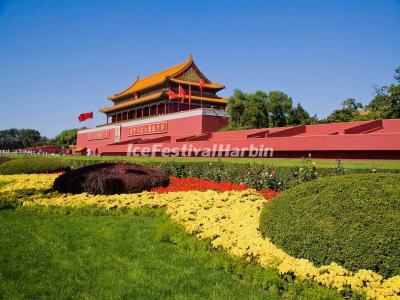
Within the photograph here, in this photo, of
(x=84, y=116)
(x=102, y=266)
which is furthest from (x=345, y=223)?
(x=84, y=116)

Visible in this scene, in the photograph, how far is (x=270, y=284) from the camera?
3422mm

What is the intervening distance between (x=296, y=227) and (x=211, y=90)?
34719 millimetres

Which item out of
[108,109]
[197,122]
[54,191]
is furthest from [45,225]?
[108,109]

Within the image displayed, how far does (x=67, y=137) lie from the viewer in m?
64.6

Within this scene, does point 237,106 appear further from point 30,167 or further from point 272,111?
point 30,167

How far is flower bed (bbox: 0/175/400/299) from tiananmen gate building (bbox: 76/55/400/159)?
26.0ft

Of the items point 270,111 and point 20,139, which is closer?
point 270,111

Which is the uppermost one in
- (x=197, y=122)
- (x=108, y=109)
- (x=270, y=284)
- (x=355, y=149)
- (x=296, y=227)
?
(x=108, y=109)

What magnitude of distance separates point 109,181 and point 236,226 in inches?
167

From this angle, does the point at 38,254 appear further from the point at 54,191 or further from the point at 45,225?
the point at 54,191

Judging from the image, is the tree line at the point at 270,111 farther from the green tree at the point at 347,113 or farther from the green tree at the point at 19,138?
the green tree at the point at 19,138

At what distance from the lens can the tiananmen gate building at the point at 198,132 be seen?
14727 millimetres

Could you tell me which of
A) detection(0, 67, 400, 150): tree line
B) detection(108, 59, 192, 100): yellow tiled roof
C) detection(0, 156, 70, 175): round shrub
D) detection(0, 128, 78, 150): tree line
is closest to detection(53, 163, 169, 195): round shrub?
detection(0, 156, 70, 175): round shrub

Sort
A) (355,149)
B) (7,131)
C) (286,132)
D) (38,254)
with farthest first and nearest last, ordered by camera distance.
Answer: (7,131), (286,132), (355,149), (38,254)
